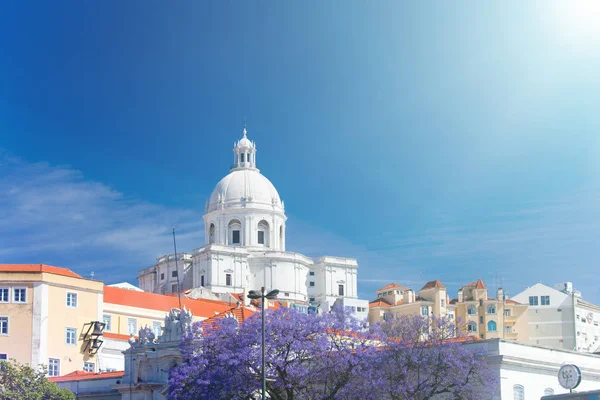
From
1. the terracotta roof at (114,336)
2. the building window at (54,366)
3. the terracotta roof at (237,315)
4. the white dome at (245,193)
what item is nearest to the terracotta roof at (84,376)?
the building window at (54,366)

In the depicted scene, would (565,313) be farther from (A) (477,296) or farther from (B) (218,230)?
(B) (218,230)

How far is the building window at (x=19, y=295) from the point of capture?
78875 mm

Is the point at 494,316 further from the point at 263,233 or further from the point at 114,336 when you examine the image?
the point at 114,336

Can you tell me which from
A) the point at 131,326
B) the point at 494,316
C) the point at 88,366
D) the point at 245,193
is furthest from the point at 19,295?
the point at 494,316

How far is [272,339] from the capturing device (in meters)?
57.7

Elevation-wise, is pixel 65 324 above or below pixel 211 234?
below

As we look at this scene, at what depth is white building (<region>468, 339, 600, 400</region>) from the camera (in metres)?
54.4

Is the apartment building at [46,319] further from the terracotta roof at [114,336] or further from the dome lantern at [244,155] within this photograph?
the dome lantern at [244,155]

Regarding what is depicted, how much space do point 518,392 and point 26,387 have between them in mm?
31551

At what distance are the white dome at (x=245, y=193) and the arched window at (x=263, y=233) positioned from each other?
2.37 meters

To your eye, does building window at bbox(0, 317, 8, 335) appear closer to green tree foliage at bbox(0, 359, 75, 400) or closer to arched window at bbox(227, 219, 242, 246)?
green tree foliage at bbox(0, 359, 75, 400)

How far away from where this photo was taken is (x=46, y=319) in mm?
79188

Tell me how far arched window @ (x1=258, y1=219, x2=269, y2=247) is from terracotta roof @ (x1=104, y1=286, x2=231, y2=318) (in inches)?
1382

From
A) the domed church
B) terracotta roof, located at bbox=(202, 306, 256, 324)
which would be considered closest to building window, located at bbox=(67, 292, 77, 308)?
terracotta roof, located at bbox=(202, 306, 256, 324)
